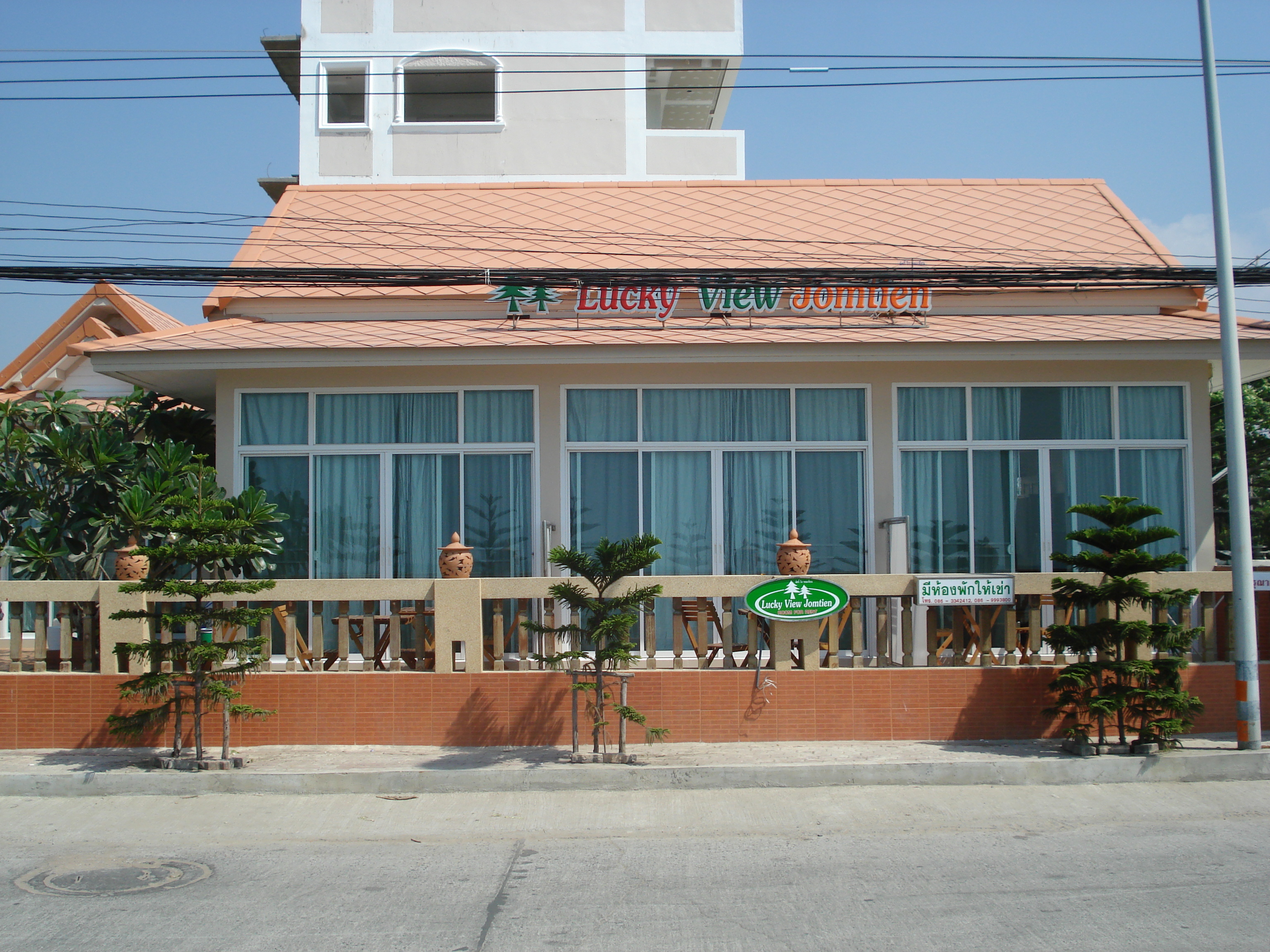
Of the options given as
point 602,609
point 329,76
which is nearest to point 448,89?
point 329,76

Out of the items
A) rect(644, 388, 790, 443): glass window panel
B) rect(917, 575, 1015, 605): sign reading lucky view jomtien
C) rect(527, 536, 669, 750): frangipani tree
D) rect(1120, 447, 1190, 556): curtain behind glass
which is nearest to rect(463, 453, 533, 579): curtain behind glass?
rect(644, 388, 790, 443): glass window panel

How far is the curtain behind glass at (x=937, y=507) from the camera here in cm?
1196

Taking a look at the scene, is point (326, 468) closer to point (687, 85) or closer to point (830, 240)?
point (830, 240)

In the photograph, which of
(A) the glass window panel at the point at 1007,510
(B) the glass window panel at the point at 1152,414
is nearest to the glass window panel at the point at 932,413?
(A) the glass window panel at the point at 1007,510

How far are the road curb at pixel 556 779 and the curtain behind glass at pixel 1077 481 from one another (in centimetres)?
418

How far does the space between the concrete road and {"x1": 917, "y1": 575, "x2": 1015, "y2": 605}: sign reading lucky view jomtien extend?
1.62 m

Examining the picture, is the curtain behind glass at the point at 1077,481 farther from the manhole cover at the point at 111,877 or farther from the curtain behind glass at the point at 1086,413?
the manhole cover at the point at 111,877

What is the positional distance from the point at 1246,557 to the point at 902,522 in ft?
11.0

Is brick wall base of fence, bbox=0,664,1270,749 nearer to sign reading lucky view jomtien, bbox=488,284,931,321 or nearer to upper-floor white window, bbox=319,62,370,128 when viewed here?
sign reading lucky view jomtien, bbox=488,284,931,321

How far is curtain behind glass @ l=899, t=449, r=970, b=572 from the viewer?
1196 centimetres

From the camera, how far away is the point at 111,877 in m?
6.37

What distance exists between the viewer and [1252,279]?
11.8 m

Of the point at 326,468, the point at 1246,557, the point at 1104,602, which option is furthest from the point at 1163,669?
the point at 326,468

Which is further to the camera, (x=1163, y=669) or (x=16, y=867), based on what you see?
(x=1163, y=669)
